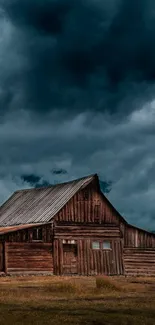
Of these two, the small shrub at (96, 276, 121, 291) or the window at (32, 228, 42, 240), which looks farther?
the window at (32, 228, 42, 240)

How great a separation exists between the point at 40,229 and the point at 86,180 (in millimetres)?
6827

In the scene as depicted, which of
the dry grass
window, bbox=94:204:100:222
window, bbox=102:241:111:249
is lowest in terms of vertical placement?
the dry grass

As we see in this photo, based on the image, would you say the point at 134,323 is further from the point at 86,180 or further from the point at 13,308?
the point at 86,180

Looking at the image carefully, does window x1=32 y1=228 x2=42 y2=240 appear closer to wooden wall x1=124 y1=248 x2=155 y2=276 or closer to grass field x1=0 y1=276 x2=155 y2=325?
wooden wall x1=124 y1=248 x2=155 y2=276

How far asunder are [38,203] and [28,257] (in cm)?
844

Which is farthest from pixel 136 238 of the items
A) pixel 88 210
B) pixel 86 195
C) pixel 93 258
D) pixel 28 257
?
pixel 28 257

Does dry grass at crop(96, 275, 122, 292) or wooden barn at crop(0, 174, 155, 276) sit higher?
wooden barn at crop(0, 174, 155, 276)

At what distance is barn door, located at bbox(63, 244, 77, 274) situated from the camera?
144 ft

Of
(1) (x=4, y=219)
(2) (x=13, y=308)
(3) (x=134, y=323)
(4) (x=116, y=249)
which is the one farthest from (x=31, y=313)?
(1) (x=4, y=219)

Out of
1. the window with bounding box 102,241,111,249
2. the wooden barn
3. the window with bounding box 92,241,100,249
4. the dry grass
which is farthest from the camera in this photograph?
the window with bounding box 102,241,111,249

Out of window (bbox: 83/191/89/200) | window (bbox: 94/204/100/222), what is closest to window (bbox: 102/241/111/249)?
window (bbox: 94/204/100/222)

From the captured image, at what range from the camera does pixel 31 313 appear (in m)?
15.0

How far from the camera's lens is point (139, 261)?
48.3 m

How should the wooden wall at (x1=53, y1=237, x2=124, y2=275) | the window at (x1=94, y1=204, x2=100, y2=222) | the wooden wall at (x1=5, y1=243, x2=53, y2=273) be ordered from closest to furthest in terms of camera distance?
→ the wooden wall at (x1=5, y1=243, x2=53, y2=273)
the wooden wall at (x1=53, y1=237, x2=124, y2=275)
the window at (x1=94, y1=204, x2=100, y2=222)
